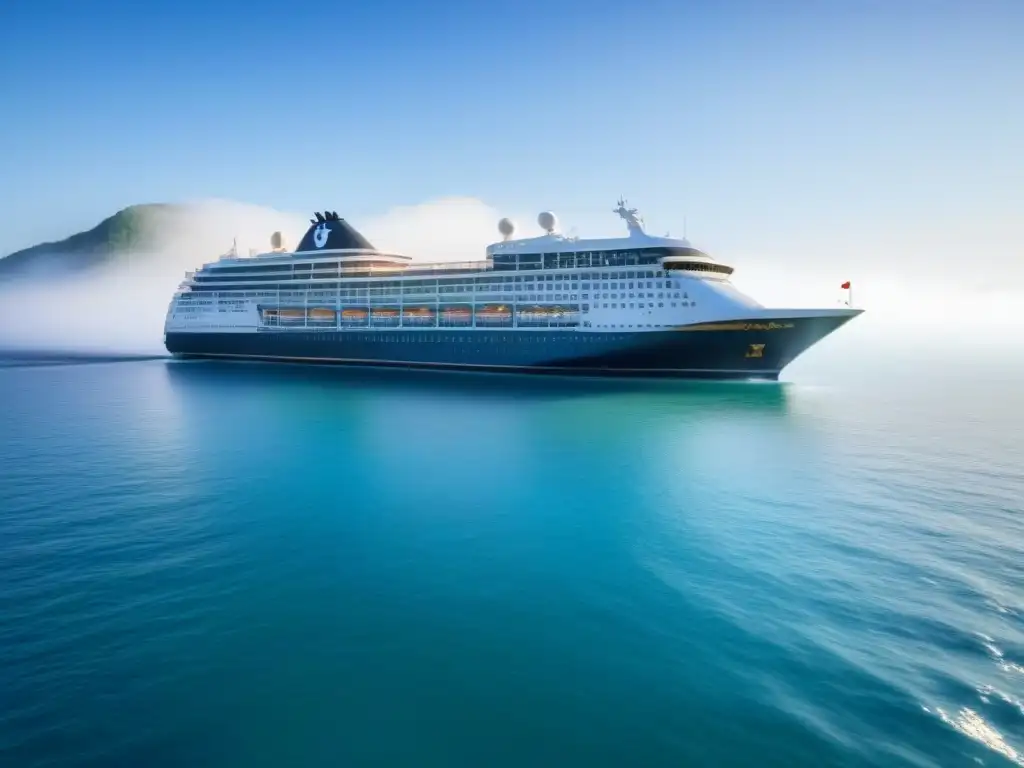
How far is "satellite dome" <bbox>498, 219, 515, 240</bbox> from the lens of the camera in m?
60.8

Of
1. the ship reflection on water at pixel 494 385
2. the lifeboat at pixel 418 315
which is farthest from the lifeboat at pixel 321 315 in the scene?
the lifeboat at pixel 418 315

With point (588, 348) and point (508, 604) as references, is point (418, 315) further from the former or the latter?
point (508, 604)

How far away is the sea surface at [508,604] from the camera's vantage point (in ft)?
25.8

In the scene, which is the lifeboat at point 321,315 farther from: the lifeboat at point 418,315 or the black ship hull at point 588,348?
the lifeboat at point 418,315

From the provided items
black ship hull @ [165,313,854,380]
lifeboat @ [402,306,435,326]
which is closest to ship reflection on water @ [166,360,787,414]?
black ship hull @ [165,313,854,380]

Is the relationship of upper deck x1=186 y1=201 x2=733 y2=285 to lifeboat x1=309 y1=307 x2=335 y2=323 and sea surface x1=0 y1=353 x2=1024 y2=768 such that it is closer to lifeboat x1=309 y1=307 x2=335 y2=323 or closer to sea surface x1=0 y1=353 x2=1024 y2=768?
lifeboat x1=309 y1=307 x2=335 y2=323

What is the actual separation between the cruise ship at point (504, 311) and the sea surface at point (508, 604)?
22.0m

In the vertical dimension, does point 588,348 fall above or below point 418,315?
below

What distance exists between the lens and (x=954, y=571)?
12914 mm

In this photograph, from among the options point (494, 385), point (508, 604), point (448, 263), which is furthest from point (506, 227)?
point (508, 604)

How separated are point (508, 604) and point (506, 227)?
53.4 meters

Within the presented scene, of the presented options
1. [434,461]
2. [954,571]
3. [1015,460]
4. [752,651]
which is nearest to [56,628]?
[752,651]

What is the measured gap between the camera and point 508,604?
11523mm

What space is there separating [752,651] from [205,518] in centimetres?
1362
